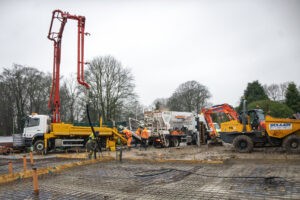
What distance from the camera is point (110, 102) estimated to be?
34.5 meters

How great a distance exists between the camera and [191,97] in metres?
50.7

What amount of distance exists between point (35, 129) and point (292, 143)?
15.3m

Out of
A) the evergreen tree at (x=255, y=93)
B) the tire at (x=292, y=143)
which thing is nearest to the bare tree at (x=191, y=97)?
the evergreen tree at (x=255, y=93)

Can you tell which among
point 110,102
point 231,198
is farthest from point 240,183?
point 110,102

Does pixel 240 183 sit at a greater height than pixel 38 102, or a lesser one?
lesser

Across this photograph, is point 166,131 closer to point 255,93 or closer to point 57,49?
point 57,49

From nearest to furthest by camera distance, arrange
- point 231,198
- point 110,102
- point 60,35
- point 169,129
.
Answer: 1. point 231,198
2. point 60,35
3. point 169,129
4. point 110,102

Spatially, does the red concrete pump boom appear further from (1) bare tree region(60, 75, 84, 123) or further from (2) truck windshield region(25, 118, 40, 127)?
(1) bare tree region(60, 75, 84, 123)

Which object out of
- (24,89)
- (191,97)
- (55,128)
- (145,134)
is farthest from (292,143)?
(191,97)

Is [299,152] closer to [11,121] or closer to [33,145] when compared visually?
[33,145]

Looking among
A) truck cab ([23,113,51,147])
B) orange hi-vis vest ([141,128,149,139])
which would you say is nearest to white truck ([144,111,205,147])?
orange hi-vis vest ([141,128,149,139])

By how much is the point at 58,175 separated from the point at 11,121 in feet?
121

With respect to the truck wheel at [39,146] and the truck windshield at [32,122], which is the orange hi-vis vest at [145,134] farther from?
the truck windshield at [32,122]

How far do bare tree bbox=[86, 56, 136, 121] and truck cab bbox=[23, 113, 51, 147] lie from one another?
16356mm
